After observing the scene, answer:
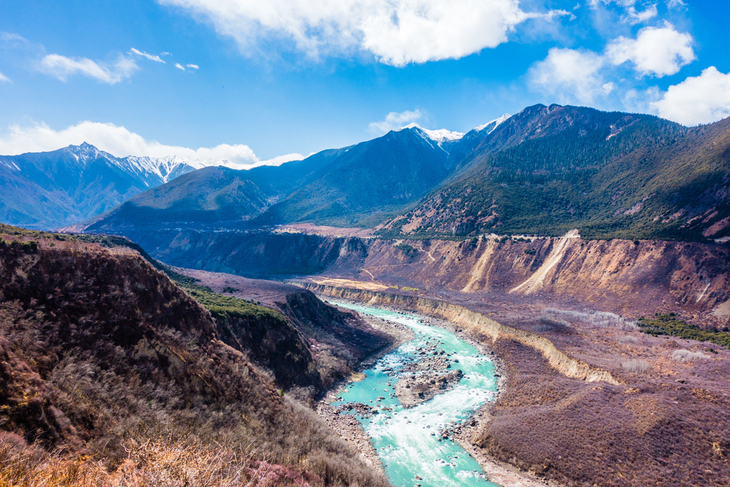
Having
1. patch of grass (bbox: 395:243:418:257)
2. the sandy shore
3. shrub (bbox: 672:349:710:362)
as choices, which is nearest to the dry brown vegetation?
the sandy shore

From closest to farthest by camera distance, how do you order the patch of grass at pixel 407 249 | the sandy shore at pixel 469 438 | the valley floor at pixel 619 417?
1. the valley floor at pixel 619 417
2. the sandy shore at pixel 469 438
3. the patch of grass at pixel 407 249

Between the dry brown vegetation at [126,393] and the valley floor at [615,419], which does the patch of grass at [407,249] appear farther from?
the dry brown vegetation at [126,393]

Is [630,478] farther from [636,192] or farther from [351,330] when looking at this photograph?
[636,192]

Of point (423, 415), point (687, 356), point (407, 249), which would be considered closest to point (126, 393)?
point (423, 415)

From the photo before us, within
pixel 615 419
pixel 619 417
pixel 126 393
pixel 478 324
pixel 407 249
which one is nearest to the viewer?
pixel 126 393

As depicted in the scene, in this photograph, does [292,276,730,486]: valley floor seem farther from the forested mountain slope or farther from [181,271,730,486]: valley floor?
the forested mountain slope

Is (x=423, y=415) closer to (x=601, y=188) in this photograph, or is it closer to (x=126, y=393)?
(x=126, y=393)

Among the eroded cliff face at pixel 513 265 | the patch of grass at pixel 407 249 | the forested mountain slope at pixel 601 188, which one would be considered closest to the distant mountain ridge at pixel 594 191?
the forested mountain slope at pixel 601 188
